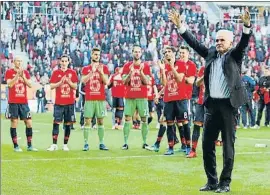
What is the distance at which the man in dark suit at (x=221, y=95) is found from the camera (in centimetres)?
966

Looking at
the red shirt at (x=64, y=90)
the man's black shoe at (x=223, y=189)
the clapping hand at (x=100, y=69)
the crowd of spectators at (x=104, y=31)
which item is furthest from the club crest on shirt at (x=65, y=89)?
the crowd of spectators at (x=104, y=31)

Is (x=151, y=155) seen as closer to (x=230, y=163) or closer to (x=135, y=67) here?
(x=135, y=67)

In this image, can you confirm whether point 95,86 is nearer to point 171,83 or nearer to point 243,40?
point 171,83

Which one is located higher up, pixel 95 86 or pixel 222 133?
pixel 95 86

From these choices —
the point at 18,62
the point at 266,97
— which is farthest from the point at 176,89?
the point at 266,97

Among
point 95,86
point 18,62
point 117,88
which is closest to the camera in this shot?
point 18,62

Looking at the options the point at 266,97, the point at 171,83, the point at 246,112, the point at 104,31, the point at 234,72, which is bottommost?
the point at 246,112

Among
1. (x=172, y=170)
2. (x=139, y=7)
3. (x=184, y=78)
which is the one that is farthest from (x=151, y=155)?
(x=139, y=7)

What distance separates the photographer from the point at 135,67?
625 inches

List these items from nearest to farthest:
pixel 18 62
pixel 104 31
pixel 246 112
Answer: pixel 18 62
pixel 246 112
pixel 104 31

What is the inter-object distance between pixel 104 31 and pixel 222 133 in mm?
31309

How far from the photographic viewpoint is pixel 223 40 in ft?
31.8

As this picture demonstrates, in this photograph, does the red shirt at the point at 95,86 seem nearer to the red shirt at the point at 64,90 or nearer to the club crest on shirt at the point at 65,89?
the red shirt at the point at 64,90

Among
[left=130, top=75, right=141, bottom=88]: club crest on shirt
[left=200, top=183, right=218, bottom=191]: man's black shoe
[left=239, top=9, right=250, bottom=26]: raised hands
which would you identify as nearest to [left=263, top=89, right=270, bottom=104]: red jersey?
[left=130, top=75, right=141, bottom=88]: club crest on shirt
